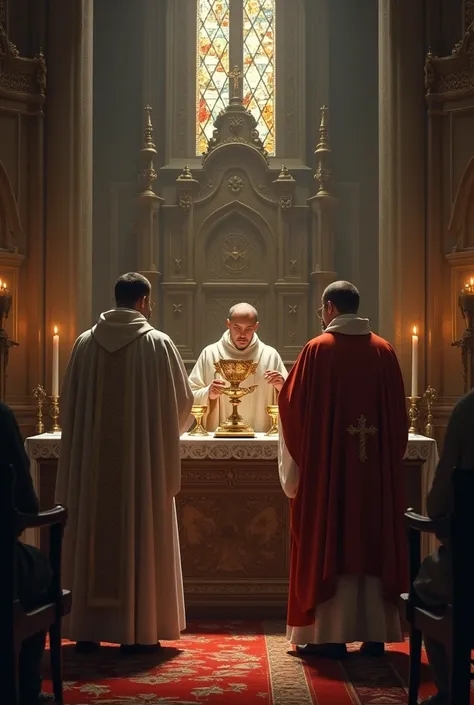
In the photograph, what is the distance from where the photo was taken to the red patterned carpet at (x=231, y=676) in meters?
4.78

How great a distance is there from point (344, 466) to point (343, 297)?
0.94 meters

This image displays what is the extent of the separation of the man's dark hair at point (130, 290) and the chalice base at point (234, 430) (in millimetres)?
1344

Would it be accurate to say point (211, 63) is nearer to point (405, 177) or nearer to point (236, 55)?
point (236, 55)

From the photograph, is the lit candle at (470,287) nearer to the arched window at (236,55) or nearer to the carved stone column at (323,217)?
the carved stone column at (323,217)

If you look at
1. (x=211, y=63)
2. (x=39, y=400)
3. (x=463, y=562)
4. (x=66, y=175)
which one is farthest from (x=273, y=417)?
(x=211, y=63)

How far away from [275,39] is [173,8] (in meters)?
1.11

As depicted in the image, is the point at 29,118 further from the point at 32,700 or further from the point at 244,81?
the point at 32,700

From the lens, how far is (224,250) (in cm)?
1066

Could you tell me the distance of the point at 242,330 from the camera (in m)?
7.62

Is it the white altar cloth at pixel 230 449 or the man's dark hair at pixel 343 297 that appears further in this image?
the white altar cloth at pixel 230 449

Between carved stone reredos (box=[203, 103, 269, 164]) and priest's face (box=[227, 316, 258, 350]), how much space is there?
3437 millimetres

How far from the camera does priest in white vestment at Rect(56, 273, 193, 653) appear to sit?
5.63 m

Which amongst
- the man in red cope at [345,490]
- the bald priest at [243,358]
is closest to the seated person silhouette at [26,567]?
the man in red cope at [345,490]

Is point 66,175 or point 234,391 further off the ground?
point 66,175
